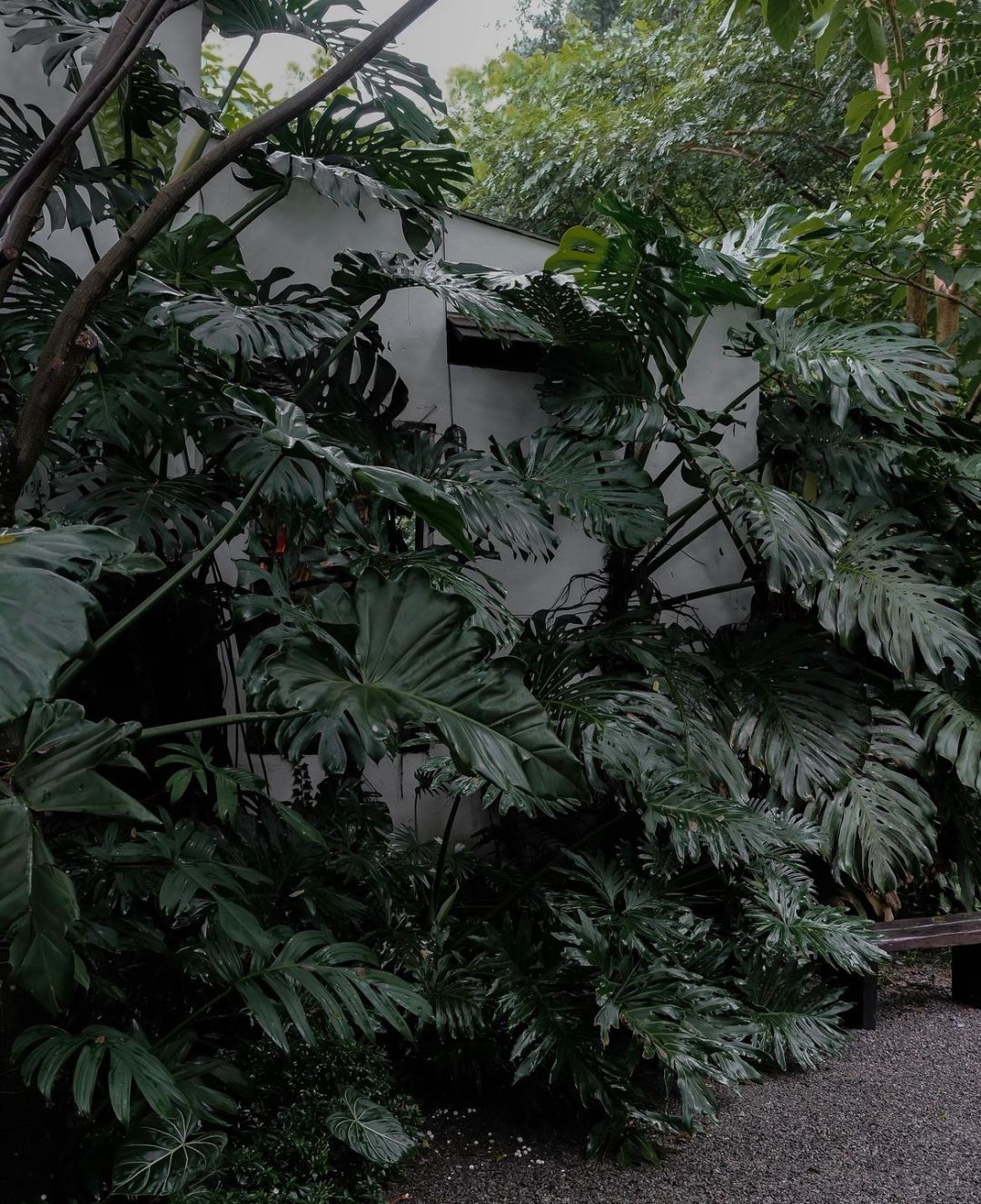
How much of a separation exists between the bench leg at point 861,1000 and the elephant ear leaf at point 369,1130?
5.37 feet

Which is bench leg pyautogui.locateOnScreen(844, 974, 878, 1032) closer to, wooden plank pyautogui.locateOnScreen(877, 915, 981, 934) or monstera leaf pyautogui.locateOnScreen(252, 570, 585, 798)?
wooden plank pyautogui.locateOnScreen(877, 915, 981, 934)

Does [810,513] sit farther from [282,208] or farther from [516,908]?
[282,208]

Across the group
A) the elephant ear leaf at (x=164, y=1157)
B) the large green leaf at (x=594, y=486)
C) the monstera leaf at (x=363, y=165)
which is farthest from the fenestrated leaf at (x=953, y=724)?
the elephant ear leaf at (x=164, y=1157)

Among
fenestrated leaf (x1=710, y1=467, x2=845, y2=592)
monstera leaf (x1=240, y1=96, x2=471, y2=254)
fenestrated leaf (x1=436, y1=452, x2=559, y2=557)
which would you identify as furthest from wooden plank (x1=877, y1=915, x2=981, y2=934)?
monstera leaf (x1=240, y1=96, x2=471, y2=254)

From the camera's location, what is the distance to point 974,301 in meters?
4.39

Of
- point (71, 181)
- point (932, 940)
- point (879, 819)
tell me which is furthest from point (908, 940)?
point (71, 181)

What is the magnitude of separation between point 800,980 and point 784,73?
6.00 metres

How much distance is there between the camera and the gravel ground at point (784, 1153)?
193 cm

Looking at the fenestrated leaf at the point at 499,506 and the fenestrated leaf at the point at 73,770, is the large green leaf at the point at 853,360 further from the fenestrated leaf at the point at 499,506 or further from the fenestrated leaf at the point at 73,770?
the fenestrated leaf at the point at 73,770

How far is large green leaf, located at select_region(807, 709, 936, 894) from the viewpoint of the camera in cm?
266

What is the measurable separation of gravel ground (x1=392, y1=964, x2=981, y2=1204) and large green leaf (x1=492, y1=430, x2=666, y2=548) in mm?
1488

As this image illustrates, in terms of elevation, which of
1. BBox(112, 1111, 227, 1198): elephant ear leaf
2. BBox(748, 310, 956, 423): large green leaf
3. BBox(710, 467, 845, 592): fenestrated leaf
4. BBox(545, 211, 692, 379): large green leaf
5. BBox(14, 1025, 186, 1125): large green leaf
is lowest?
BBox(112, 1111, 227, 1198): elephant ear leaf

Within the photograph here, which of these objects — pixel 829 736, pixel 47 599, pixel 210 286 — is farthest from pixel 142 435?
pixel 829 736

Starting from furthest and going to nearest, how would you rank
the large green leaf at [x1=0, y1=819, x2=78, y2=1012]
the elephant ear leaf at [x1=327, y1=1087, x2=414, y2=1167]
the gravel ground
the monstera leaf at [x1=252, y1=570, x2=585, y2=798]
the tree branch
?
1. the gravel ground
2. the elephant ear leaf at [x1=327, y1=1087, x2=414, y2=1167]
3. the tree branch
4. the monstera leaf at [x1=252, y1=570, x2=585, y2=798]
5. the large green leaf at [x1=0, y1=819, x2=78, y2=1012]
